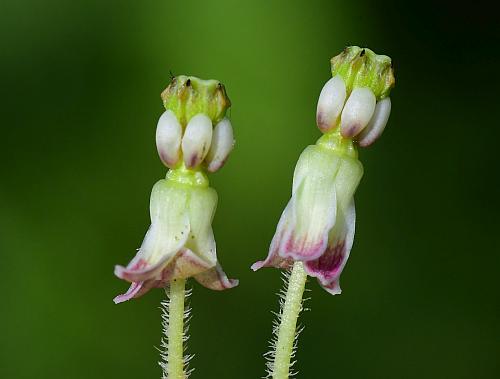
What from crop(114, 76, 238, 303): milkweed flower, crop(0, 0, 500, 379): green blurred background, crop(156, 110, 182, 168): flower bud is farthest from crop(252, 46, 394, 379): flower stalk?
crop(0, 0, 500, 379): green blurred background

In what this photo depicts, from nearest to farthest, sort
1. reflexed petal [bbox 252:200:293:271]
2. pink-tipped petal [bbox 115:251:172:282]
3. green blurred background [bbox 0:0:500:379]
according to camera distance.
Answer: pink-tipped petal [bbox 115:251:172:282], reflexed petal [bbox 252:200:293:271], green blurred background [bbox 0:0:500:379]

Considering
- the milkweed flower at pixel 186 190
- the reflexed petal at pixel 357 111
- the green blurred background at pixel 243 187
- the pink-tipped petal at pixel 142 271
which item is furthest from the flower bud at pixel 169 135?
the green blurred background at pixel 243 187

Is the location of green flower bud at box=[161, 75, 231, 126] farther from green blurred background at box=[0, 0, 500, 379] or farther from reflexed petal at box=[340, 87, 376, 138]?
green blurred background at box=[0, 0, 500, 379]

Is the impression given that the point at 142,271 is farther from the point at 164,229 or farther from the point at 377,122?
the point at 377,122

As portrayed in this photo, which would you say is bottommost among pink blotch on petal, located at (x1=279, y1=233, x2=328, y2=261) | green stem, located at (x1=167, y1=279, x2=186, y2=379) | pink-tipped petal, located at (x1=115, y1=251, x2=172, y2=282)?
green stem, located at (x1=167, y1=279, x2=186, y2=379)

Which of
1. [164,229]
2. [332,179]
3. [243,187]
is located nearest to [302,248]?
[332,179]
